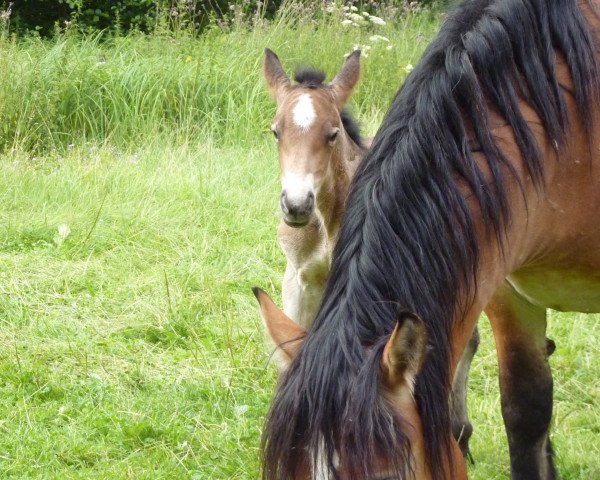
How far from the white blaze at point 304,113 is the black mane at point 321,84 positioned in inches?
8.9

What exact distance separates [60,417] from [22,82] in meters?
4.52

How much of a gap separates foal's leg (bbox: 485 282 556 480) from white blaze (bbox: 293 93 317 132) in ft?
4.10

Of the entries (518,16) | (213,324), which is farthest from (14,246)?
(518,16)

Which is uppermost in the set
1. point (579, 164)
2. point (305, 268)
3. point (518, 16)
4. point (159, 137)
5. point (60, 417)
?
point (518, 16)

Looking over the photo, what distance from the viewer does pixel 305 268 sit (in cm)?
423

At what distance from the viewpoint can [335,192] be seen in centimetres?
438

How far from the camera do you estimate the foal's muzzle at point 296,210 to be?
385 cm

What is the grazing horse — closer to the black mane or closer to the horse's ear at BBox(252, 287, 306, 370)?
the black mane

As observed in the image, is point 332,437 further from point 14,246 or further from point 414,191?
point 14,246

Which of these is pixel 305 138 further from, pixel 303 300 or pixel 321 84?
pixel 303 300

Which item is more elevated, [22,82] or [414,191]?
[414,191]

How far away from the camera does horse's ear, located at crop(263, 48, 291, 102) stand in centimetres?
460

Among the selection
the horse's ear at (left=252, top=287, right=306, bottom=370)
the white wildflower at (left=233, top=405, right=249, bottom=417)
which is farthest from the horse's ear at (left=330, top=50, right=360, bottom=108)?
the horse's ear at (left=252, top=287, right=306, bottom=370)

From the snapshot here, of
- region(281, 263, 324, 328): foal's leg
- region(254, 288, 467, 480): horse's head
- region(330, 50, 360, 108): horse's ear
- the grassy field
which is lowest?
the grassy field
